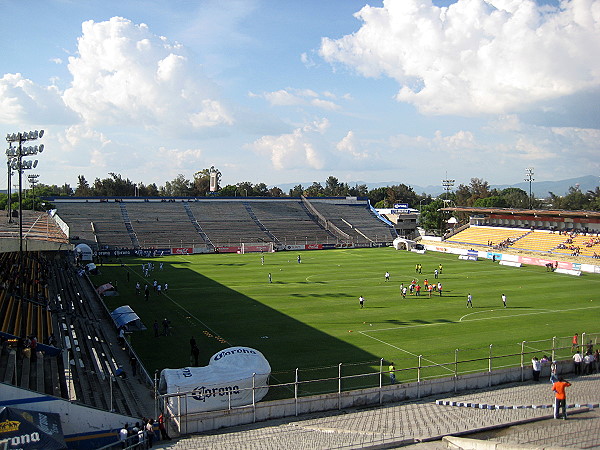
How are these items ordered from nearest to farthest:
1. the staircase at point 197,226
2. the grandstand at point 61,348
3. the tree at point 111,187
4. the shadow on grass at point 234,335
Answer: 1. the grandstand at point 61,348
2. the shadow on grass at point 234,335
3. the staircase at point 197,226
4. the tree at point 111,187

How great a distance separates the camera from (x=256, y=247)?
77875 mm

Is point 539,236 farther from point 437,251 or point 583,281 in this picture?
point 583,281

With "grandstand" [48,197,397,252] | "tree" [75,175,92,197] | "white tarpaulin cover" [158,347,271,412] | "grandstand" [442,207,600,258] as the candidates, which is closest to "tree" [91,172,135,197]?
"tree" [75,175,92,197]

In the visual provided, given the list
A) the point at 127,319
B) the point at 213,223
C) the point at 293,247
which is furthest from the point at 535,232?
the point at 127,319

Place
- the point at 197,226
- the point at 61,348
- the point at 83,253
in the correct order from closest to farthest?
the point at 61,348
the point at 83,253
the point at 197,226

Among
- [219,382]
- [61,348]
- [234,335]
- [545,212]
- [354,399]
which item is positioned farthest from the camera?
[545,212]

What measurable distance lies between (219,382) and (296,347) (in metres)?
8.94

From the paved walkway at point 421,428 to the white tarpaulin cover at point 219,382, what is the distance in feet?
5.32

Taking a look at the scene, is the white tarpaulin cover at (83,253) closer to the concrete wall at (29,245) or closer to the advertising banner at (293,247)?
the concrete wall at (29,245)

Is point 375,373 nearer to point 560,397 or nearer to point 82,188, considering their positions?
point 560,397

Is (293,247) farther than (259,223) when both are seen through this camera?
No

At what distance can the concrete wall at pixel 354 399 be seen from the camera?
17547 millimetres

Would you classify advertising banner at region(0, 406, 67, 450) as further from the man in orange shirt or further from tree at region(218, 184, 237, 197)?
tree at region(218, 184, 237, 197)

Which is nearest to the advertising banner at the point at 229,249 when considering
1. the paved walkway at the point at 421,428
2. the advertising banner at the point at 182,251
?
the advertising banner at the point at 182,251
